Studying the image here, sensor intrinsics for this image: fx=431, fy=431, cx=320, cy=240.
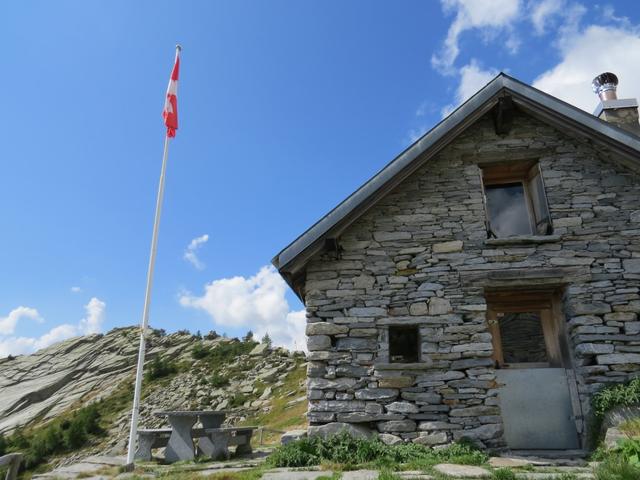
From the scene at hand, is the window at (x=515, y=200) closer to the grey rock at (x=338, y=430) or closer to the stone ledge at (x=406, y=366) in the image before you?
the stone ledge at (x=406, y=366)

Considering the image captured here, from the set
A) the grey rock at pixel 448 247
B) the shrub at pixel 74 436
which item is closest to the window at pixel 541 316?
the grey rock at pixel 448 247

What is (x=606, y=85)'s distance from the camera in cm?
1008

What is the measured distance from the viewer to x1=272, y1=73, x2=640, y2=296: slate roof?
7160 mm

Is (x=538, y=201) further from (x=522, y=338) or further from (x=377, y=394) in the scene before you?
(x=522, y=338)

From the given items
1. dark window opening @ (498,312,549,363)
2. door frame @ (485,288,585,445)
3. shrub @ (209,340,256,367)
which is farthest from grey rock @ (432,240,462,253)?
shrub @ (209,340,256,367)

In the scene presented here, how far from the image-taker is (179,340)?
109 ft

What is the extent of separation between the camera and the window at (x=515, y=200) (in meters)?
7.81

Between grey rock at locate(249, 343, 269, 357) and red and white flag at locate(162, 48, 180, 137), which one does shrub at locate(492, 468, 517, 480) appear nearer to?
red and white flag at locate(162, 48, 180, 137)

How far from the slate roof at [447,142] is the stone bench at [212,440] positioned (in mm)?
2907

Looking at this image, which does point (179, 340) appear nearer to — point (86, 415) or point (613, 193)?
point (86, 415)

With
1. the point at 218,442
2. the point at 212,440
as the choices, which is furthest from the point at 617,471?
the point at 212,440

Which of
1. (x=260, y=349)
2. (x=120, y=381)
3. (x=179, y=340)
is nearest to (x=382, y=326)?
(x=260, y=349)

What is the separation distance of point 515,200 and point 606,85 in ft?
14.6

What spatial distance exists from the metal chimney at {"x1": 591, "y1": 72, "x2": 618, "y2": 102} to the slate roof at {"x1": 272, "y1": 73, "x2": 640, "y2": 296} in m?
3.44
